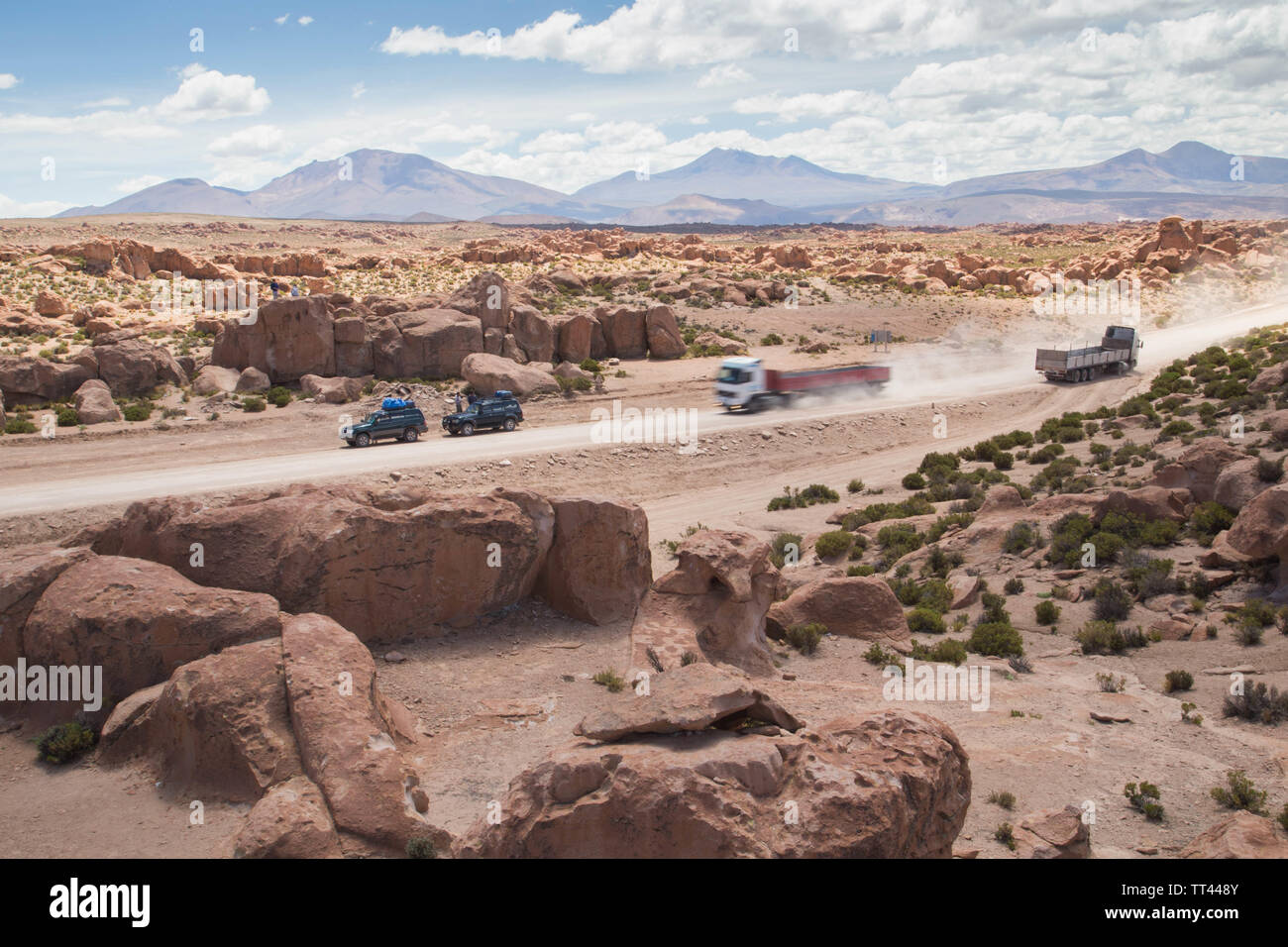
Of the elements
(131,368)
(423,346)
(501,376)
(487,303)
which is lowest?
(501,376)

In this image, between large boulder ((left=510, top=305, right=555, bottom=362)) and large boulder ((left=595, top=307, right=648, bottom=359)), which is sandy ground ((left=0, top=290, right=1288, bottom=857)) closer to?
large boulder ((left=510, top=305, right=555, bottom=362))

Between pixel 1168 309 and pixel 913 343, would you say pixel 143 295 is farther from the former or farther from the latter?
pixel 1168 309

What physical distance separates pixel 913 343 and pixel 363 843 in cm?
5751

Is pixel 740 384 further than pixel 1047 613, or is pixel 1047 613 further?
pixel 740 384

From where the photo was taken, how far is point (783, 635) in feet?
58.1

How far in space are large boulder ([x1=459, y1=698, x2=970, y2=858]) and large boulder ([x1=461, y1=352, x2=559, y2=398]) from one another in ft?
108

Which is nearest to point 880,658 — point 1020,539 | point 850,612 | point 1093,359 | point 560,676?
point 850,612

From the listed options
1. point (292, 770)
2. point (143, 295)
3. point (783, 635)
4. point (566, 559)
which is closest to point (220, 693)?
point (292, 770)

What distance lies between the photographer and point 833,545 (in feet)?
79.0

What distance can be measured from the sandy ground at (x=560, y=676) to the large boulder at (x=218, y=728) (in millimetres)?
318

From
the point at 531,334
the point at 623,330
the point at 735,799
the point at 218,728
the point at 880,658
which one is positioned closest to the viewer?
the point at 735,799

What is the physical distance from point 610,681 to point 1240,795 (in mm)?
8365

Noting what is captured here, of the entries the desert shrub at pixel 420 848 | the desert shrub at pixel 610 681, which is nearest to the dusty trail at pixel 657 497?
the desert shrub at pixel 610 681

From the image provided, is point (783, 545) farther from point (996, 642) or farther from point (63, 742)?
point (63, 742)
